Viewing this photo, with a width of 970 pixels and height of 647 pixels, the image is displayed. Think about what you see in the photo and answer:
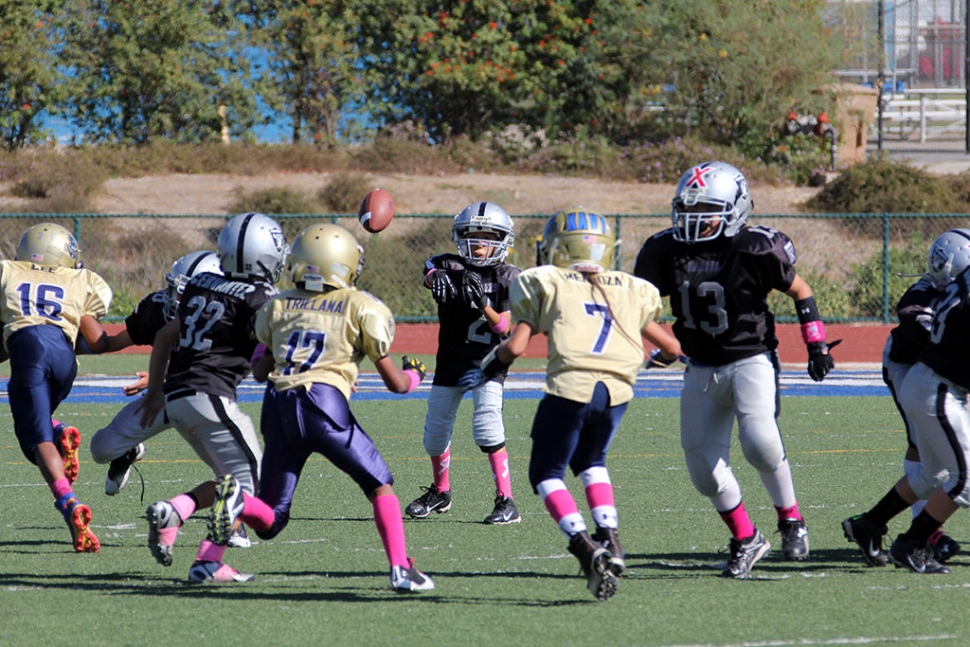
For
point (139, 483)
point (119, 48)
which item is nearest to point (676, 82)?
point (119, 48)

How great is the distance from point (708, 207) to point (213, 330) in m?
2.19

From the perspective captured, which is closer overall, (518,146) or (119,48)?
(119,48)

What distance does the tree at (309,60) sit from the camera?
2930cm

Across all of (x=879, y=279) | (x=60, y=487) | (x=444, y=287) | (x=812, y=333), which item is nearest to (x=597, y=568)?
(x=812, y=333)

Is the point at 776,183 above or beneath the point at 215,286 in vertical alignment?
beneath

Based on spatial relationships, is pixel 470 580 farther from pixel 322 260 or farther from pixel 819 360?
pixel 819 360

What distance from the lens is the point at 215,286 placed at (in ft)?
18.3

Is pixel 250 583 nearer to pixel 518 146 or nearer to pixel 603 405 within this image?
pixel 603 405

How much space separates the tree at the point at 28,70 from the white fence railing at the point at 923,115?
→ 22830 millimetres

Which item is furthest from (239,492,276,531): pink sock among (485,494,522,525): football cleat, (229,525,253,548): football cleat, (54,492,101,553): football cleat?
(485,494,522,525): football cleat

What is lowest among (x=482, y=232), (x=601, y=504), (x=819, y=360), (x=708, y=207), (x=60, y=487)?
(x=60, y=487)

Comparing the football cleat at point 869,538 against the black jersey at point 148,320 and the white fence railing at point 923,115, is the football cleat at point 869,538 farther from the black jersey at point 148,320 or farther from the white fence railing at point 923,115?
the white fence railing at point 923,115

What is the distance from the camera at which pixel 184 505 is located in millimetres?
5250

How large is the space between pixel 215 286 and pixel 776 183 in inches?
940
